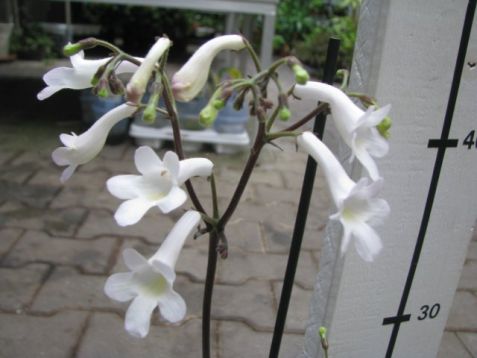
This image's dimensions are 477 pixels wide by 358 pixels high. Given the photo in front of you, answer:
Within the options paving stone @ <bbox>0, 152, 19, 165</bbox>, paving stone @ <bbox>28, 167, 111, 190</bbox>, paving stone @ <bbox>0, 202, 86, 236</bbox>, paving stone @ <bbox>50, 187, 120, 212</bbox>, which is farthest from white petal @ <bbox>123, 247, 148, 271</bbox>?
paving stone @ <bbox>0, 152, 19, 165</bbox>

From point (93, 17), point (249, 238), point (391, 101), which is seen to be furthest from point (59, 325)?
point (93, 17)

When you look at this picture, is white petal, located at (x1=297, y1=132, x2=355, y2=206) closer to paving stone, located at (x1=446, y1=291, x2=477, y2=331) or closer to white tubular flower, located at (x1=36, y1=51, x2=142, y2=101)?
white tubular flower, located at (x1=36, y1=51, x2=142, y2=101)

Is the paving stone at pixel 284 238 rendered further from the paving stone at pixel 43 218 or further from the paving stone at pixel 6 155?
the paving stone at pixel 6 155

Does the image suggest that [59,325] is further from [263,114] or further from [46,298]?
[263,114]

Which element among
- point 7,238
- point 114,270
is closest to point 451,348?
point 114,270

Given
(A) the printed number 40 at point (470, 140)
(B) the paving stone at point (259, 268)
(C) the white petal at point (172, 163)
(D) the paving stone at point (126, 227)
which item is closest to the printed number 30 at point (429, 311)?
(A) the printed number 40 at point (470, 140)

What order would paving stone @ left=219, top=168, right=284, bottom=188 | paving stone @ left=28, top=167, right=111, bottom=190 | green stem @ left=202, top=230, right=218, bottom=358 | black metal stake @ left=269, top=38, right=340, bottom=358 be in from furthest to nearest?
paving stone @ left=219, top=168, right=284, bottom=188 → paving stone @ left=28, top=167, right=111, bottom=190 → black metal stake @ left=269, top=38, right=340, bottom=358 → green stem @ left=202, top=230, right=218, bottom=358
